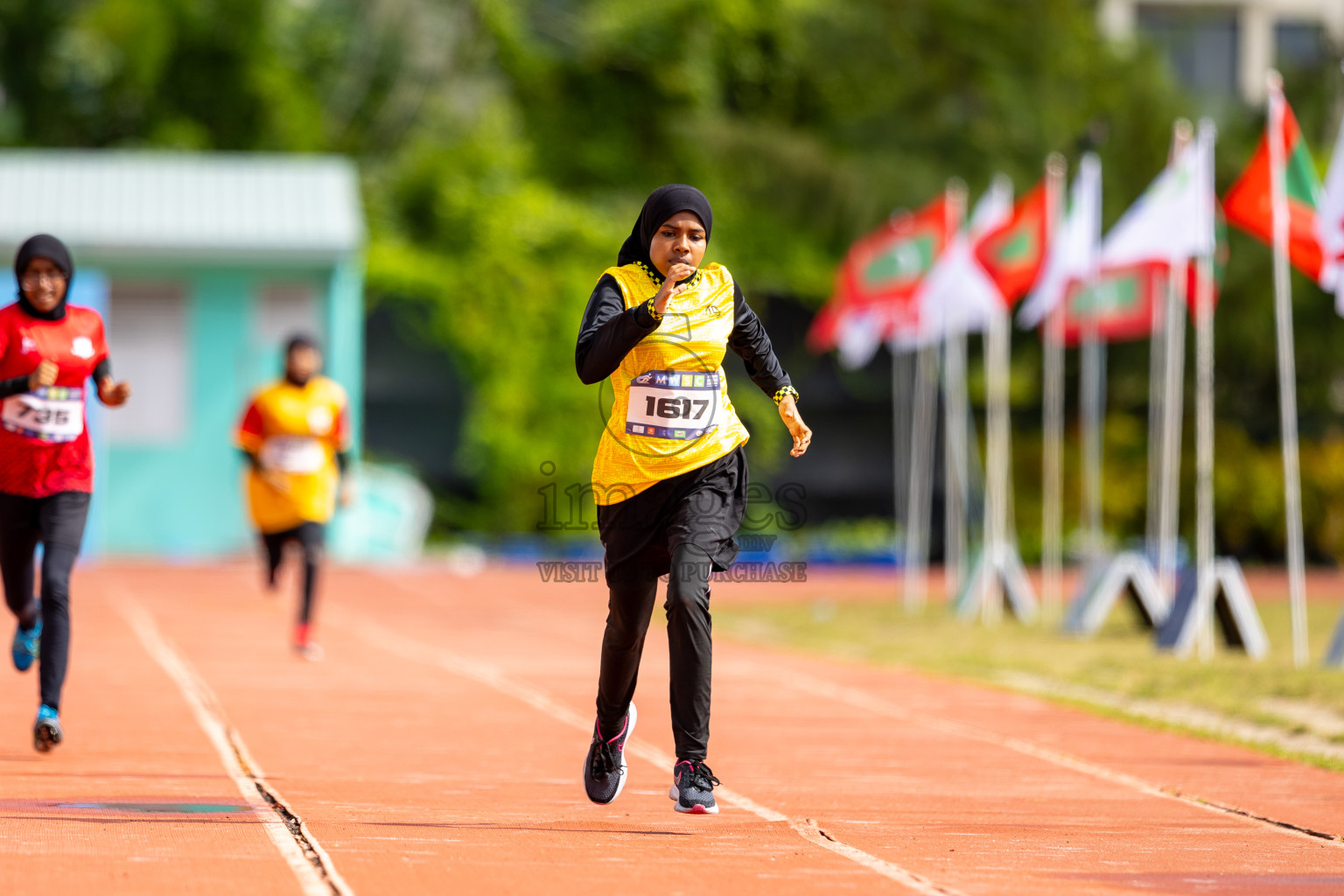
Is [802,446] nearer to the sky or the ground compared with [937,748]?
nearer to the sky

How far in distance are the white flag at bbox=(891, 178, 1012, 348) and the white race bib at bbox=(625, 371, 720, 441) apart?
12.4 meters

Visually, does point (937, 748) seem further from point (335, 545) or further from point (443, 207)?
Result: point (443, 207)

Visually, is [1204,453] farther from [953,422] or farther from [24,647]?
[24,647]

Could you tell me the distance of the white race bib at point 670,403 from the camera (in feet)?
21.6

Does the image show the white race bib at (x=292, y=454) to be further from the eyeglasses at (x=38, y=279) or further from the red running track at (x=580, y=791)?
the eyeglasses at (x=38, y=279)

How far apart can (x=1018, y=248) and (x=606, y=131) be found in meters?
17.9

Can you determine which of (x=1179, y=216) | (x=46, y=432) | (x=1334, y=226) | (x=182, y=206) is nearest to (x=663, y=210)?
(x=46, y=432)

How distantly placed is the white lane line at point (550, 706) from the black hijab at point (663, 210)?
1.90m

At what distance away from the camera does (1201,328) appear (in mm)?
14109

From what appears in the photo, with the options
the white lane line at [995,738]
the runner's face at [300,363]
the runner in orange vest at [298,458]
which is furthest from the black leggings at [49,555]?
the runner's face at [300,363]

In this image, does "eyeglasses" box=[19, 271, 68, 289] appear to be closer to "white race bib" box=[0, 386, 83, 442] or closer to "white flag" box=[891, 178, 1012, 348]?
"white race bib" box=[0, 386, 83, 442]

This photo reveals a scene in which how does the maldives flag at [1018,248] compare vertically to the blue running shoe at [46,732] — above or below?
above

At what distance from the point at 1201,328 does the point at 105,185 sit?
1679 centimetres

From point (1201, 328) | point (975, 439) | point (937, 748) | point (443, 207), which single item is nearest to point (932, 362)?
point (975, 439)
